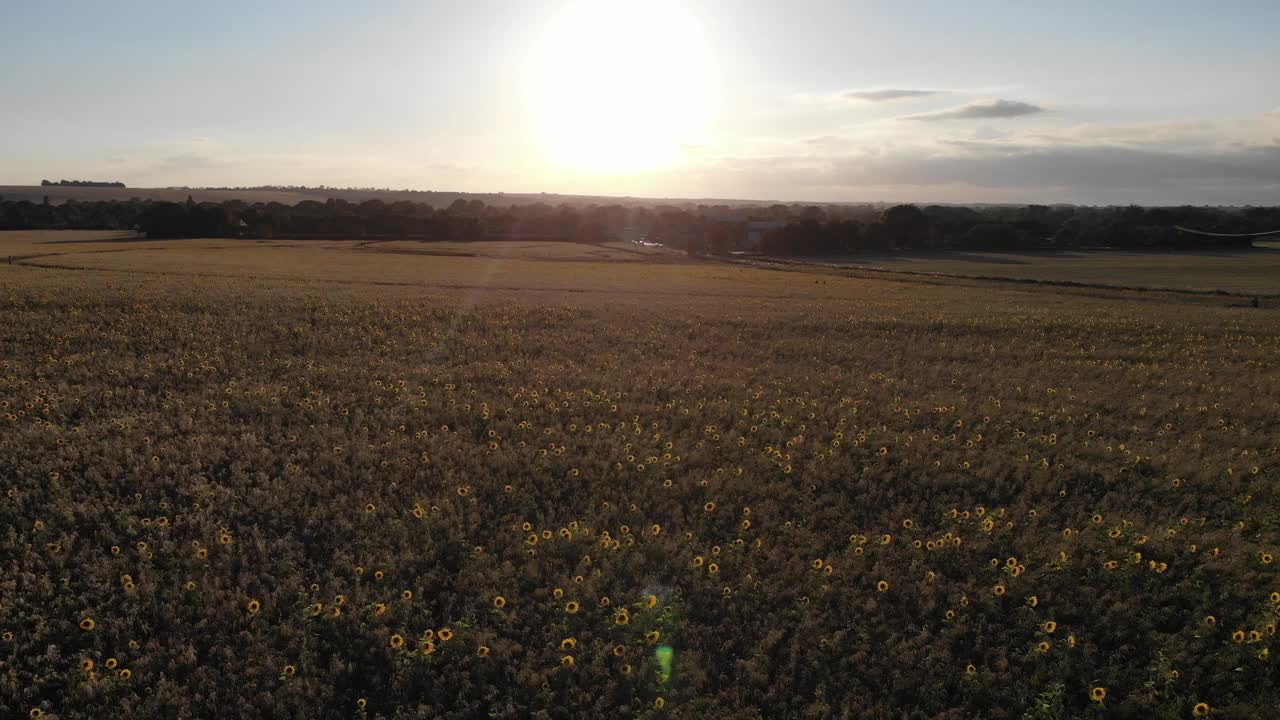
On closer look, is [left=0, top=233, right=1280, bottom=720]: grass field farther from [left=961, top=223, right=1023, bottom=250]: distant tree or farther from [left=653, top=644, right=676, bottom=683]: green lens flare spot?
[left=961, top=223, right=1023, bottom=250]: distant tree

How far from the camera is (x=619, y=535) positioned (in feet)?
28.6

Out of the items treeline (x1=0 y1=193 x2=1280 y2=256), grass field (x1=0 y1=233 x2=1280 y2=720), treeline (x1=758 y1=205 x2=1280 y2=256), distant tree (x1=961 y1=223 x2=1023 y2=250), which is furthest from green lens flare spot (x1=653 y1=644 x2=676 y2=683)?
distant tree (x1=961 y1=223 x2=1023 y2=250)

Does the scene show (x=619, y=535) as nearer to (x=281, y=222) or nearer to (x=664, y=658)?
(x=664, y=658)

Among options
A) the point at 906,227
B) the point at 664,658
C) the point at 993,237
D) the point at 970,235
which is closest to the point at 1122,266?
the point at 993,237

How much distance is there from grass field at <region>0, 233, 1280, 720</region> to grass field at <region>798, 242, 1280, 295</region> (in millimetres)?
38993

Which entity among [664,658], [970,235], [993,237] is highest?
[970,235]

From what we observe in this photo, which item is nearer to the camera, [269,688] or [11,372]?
[269,688]

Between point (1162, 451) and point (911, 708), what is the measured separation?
8190 mm

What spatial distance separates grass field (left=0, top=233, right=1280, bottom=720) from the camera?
21.2 feet

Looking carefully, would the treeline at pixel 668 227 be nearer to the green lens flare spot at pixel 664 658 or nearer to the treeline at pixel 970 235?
the treeline at pixel 970 235

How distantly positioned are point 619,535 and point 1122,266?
230 feet

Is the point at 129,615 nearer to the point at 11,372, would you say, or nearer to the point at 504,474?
the point at 504,474

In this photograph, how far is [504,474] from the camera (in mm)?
10172

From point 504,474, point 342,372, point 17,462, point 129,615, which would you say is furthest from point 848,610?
point 342,372
